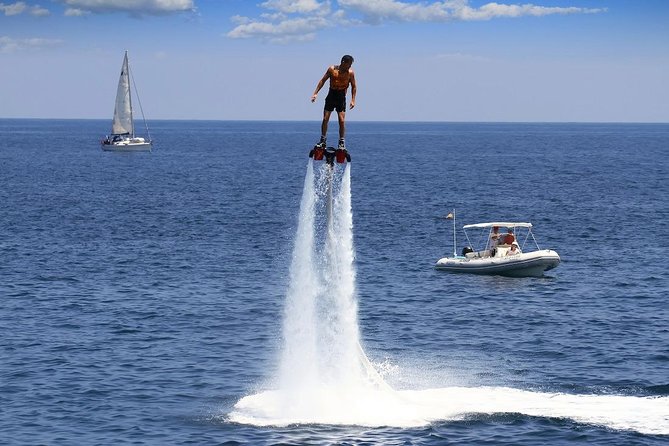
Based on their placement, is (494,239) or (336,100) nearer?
(336,100)

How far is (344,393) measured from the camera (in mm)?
44000

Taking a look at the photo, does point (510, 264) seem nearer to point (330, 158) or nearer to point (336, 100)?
point (330, 158)

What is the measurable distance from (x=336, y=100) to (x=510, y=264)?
45.0m

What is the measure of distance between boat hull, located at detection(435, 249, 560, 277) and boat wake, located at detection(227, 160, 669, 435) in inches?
1203

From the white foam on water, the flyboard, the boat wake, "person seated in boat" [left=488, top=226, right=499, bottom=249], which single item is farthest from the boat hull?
the flyboard

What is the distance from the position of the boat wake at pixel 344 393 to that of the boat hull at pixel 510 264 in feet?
100

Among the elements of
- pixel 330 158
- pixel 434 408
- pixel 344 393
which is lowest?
pixel 434 408

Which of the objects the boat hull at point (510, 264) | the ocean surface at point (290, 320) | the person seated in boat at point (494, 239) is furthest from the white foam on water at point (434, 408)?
the person seated in boat at point (494, 239)

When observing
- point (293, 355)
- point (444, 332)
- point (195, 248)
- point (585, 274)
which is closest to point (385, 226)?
point (195, 248)

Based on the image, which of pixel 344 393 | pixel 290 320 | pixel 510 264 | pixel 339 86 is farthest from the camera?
pixel 510 264

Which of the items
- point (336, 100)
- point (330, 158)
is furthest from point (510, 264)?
point (336, 100)

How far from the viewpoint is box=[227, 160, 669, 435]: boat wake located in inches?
1647

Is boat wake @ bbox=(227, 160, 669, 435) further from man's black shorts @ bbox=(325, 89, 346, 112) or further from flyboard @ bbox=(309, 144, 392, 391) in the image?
man's black shorts @ bbox=(325, 89, 346, 112)

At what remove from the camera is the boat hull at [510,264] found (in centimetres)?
7664
